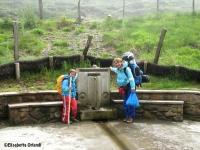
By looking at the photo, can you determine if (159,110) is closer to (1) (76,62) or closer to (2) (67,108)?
(2) (67,108)

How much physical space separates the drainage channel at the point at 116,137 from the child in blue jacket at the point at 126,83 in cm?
60

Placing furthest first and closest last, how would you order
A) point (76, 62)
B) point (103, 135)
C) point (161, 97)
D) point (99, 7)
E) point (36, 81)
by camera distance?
point (99, 7) → point (76, 62) → point (36, 81) → point (161, 97) → point (103, 135)

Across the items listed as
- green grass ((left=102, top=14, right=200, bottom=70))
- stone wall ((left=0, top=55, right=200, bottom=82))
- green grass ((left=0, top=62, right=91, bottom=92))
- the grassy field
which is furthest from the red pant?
green grass ((left=102, top=14, right=200, bottom=70))

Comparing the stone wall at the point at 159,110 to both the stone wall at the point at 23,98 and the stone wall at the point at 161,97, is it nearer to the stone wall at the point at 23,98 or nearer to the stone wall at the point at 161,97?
the stone wall at the point at 161,97

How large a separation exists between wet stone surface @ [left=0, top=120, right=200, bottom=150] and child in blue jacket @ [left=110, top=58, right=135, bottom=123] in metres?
0.26

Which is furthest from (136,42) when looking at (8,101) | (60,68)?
(8,101)

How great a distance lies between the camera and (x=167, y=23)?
23344mm

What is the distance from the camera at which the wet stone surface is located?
31.5ft

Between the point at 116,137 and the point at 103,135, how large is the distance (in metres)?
0.30

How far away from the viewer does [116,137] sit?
33.1 feet

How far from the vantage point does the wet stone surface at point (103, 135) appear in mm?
9609

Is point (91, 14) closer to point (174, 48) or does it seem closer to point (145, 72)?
point (174, 48)

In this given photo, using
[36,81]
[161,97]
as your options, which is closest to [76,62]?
[36,81]

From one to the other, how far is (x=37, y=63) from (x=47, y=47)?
172 inches
